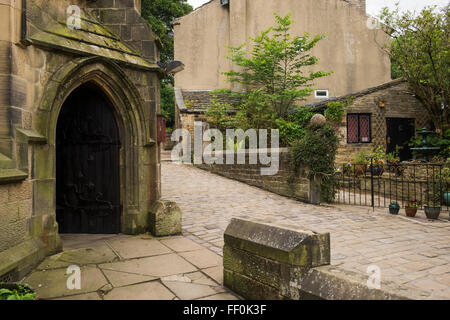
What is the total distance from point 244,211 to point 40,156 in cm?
493

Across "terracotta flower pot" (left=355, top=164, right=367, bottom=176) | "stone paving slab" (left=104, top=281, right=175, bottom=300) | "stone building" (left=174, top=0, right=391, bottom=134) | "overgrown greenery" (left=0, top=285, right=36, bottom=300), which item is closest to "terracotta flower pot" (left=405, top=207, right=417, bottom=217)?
"terracotta flower pot" (left=355, top=164, right=367, bottom=176)

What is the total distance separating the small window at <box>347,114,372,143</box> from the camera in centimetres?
1633

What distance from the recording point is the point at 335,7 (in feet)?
62.4

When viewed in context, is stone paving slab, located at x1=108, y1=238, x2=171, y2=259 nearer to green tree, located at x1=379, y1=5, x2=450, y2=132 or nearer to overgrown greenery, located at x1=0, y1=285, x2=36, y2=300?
overgrown greenery, located at x1=0, y1=285, x2=36, y2=300

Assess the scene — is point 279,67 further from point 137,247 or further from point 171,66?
point 137,247

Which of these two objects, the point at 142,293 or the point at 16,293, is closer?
the point at 16,293

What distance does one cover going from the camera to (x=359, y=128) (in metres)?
16.4

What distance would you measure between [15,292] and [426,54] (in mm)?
16078

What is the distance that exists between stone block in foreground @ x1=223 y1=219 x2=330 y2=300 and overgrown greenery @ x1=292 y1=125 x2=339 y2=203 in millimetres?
6231

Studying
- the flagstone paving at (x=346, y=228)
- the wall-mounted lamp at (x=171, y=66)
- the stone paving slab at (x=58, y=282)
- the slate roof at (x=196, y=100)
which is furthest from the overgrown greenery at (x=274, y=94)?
the stone paving slab at (x=58, y=282)

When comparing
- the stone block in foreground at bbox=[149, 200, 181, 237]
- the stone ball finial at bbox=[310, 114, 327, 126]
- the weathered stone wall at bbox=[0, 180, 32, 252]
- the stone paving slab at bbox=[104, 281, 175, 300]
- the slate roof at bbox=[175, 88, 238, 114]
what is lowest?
the stone paving slab at bbox=[104, 281, 175, 300]

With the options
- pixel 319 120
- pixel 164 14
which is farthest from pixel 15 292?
pixel 164 14

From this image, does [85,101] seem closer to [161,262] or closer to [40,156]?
[40,156]
